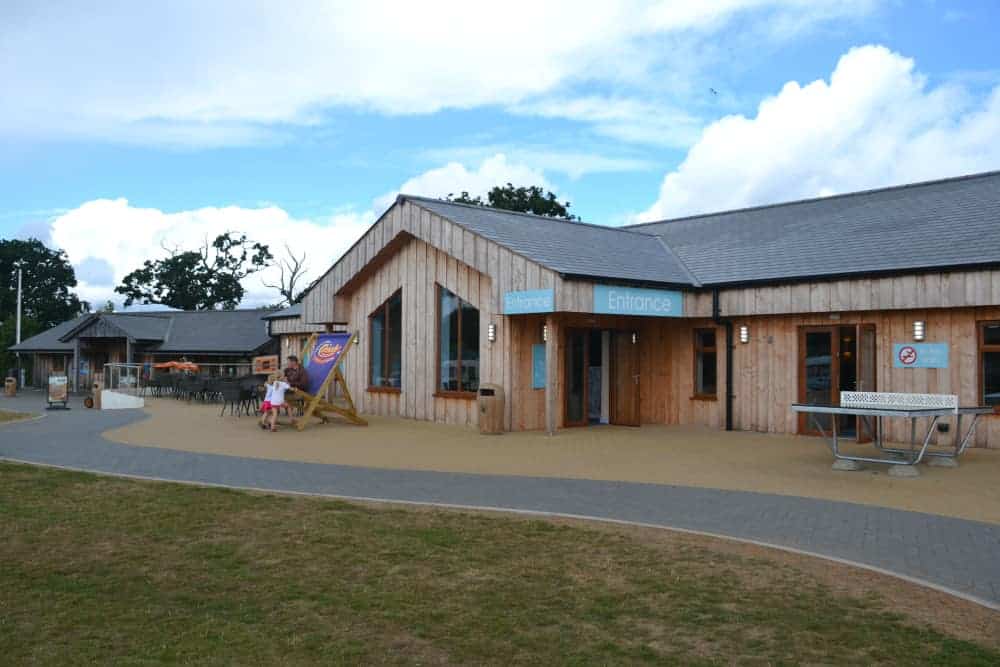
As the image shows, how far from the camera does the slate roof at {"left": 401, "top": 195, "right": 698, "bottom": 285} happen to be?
49.4 ft

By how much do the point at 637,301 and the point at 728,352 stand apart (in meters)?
2.15

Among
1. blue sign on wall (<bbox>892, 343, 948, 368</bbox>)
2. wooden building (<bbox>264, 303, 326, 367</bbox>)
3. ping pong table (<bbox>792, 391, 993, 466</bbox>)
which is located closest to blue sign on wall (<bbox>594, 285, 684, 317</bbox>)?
blue sign on wall (<bbox>892, 343, 948, 368</bbox>)

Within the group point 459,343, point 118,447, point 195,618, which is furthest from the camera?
point 459,343

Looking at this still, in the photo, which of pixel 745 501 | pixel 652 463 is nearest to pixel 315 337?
pixel 652 463

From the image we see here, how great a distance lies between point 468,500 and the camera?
8.70 meters

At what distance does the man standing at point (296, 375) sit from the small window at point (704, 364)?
7.93 m

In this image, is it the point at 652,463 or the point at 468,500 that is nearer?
the point at 468,500

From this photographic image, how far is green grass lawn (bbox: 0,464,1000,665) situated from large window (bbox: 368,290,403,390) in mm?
11486

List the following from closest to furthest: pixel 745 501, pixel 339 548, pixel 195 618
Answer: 1. pixel 195 618
2. pixel 339 548
3. pixel 745 501

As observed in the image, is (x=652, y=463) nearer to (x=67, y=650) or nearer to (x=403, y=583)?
(x=403, y=583)

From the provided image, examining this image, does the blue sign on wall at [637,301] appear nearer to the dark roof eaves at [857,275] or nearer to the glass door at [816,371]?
the dark roof eaves at [857,275]

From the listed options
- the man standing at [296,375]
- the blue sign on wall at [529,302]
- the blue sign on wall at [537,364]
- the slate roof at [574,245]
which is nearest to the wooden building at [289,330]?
the man standing at [296,375]

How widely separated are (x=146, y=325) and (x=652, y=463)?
3223 cm

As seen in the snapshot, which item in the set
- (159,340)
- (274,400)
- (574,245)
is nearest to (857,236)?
(574,245)
